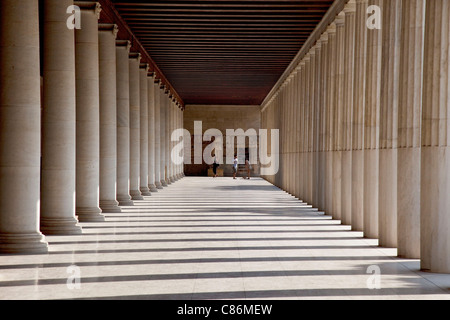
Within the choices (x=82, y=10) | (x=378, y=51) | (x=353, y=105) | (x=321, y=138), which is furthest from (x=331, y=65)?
(x=82, y=10)

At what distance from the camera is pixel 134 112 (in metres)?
45.0

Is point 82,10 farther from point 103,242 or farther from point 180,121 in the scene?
point 180,121

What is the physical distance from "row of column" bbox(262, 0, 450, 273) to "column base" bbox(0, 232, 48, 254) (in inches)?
445

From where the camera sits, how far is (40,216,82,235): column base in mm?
24938

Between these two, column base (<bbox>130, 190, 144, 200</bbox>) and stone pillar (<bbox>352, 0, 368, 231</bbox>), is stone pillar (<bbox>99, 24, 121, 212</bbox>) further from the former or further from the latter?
stone pillar (<bbox>352, 0, 368, 231</bbox>)

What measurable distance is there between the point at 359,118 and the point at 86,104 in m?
12.3

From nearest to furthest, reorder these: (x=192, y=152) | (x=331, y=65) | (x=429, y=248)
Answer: (x=429, y=248) → (x=331, y=65) → (x=192, y=152)

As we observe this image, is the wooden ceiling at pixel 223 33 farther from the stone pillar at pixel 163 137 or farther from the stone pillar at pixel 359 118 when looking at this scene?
the stone pillar at pixel 359 118

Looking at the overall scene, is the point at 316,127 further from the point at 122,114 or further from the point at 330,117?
the point at 122,114

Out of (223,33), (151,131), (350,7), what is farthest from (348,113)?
(151,131)

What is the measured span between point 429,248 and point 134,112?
100ft

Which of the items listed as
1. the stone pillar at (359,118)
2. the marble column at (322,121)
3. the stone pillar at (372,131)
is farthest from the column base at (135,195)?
the stone pillar at (372,131)

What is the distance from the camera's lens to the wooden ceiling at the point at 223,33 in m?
34.4

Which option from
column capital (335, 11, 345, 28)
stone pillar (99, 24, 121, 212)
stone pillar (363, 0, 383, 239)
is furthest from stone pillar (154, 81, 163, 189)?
stone pillar (363, 0, 383, 239)
